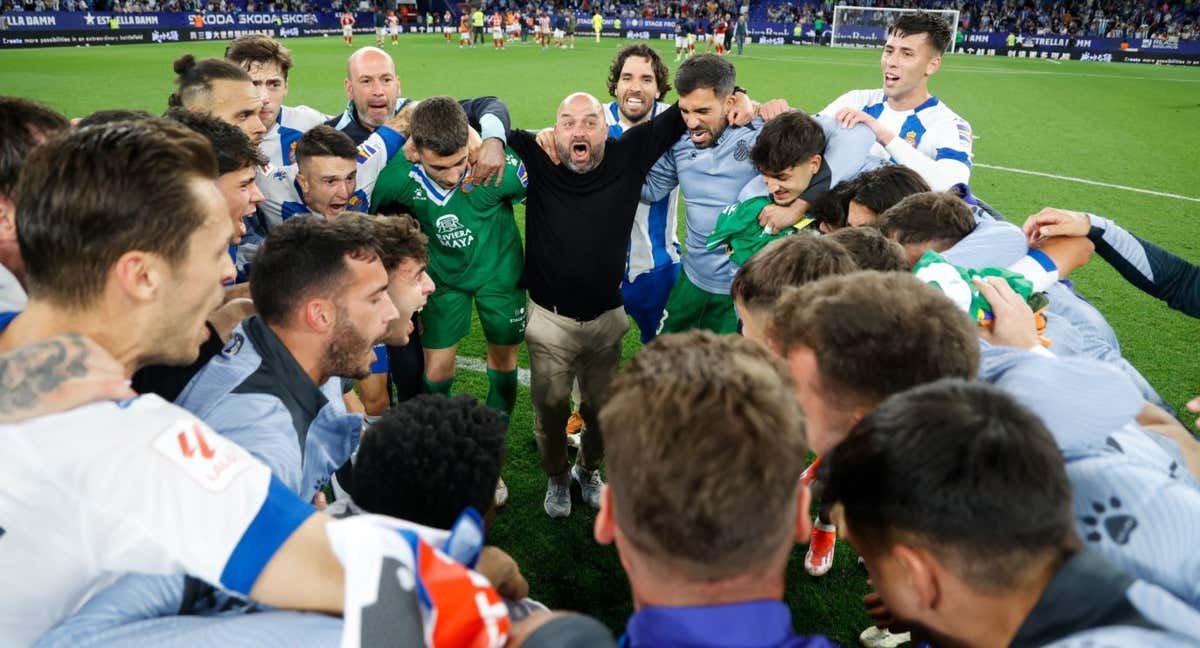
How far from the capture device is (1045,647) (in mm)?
1268

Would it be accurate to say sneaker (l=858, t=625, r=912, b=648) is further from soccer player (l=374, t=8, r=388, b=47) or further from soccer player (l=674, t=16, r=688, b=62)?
soccer player (l=374, t=8, r=388, b=47)

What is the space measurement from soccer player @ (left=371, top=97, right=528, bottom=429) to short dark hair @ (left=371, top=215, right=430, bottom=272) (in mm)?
878

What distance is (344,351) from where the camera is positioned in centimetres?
241

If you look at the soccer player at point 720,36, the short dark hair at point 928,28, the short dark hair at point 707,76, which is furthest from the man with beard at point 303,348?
the soccer player at point 720,36

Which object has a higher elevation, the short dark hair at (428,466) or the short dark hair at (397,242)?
the short dark hair at (397,242)

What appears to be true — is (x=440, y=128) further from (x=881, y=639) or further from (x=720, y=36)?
(x=720, y=36)

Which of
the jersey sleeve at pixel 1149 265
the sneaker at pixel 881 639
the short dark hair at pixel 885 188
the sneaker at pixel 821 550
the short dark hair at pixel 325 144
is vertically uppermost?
the short dark hair at pixel 325 144

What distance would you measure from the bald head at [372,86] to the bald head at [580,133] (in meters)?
1.82

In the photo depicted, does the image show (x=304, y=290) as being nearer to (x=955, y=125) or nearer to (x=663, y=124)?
(x=663, y=124)

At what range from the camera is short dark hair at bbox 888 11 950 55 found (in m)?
4.92

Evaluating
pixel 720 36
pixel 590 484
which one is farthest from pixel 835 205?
pixel 720 36

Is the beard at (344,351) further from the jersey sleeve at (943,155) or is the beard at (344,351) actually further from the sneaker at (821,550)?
the jersey sleeve at (943,155)

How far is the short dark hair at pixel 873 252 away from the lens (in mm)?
2480

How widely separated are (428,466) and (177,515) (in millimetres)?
521
